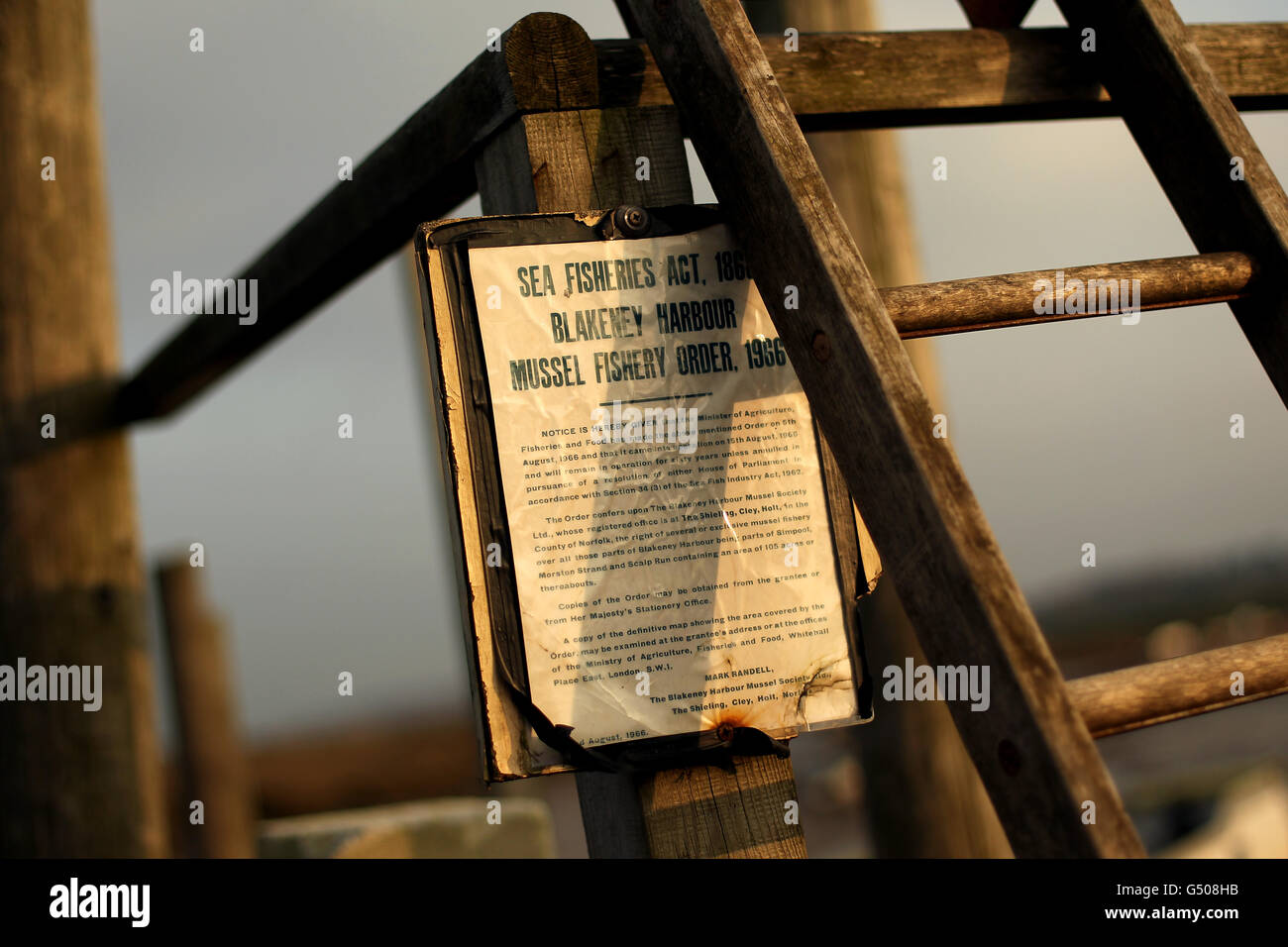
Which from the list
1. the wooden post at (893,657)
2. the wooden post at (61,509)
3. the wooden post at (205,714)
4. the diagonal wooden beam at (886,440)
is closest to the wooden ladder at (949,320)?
the diagonal wooden beam at (886,440)

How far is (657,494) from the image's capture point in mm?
1405

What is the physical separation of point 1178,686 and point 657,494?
636mm

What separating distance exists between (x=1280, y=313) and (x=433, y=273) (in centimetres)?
108

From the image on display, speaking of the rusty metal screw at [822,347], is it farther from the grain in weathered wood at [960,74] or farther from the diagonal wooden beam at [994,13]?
the diagonal wooden beam at [994,13]

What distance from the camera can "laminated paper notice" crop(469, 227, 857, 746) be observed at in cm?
137

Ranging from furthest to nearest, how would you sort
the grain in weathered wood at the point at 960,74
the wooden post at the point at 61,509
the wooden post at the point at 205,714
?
the wooden post at the point at 205,714, the wooden post at the point at 61,509, the grain in weathered wood at the point at 960,74

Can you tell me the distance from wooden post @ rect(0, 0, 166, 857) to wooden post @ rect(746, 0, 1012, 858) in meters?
2.22

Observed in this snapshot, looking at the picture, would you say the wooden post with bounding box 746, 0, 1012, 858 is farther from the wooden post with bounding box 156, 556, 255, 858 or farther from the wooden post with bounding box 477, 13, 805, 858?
the wooden post with bounding box 156, 556, 255, 858

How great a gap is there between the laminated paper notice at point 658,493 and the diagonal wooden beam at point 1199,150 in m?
0.60

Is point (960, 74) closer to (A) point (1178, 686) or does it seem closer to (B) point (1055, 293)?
(B) point (1055, 293)

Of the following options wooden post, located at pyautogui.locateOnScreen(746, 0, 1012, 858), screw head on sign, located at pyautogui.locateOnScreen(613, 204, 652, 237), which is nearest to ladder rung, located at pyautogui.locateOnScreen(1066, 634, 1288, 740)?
screw head on sign, located at pyautogui.locateOnScreen(613, 204, 652, 237)

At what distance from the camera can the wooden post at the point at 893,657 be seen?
9.98ft

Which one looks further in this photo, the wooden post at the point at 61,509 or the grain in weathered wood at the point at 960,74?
the wooden post at the point at 61,509
